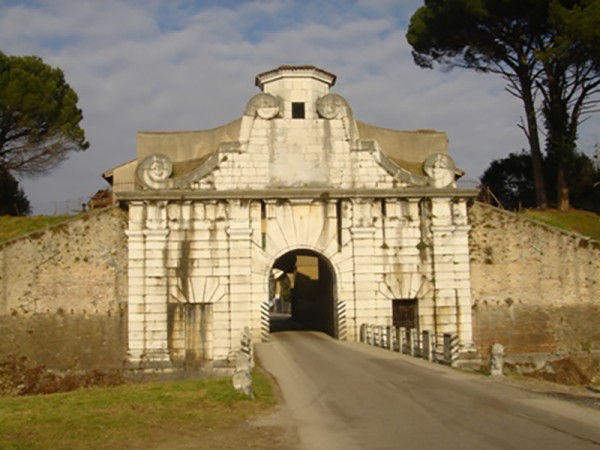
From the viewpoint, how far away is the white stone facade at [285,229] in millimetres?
22234

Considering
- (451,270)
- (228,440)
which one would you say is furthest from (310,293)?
(228,440)

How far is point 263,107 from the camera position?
2291cm

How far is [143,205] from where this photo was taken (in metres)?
22.5

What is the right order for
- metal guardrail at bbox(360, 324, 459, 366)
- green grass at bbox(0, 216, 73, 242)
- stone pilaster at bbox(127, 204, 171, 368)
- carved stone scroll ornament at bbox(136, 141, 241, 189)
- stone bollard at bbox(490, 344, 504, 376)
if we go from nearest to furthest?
stone bollard at bbox(490, 344, 504, 376) → metal guardrail at bbox(360, 324, 459, 366) → stone pilaster at bbox(127, 204, 171, 368) → carved stone scroll ornament at bbox(136, 141, 241, 189) → green grass at bbox(0, 216, 73, 242)

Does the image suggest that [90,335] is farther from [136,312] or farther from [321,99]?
[321,99]

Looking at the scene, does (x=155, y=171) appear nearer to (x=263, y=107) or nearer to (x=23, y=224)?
(x=263, y=107)

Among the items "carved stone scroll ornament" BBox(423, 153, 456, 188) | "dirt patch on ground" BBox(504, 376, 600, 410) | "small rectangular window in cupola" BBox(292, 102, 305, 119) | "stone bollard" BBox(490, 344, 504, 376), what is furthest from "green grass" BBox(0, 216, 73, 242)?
"dirt patch on ground" BBox(504, 376, 600, 410)

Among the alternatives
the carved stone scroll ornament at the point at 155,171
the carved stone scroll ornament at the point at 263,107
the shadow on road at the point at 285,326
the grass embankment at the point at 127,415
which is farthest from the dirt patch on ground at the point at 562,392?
the shadow on road at the point at 285,326

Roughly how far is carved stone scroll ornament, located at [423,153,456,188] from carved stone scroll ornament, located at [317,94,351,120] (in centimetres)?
291

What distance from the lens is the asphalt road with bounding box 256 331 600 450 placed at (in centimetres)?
865

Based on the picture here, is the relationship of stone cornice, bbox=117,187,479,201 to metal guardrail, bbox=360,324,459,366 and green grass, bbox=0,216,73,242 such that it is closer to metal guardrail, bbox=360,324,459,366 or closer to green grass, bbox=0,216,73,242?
metal guardrail, bbox=360,324,459,366

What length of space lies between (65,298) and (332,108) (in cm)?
978

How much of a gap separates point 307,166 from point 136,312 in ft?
21.8

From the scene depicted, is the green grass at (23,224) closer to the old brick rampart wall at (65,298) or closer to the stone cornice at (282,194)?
the old brick rampart wall at (65,298)
